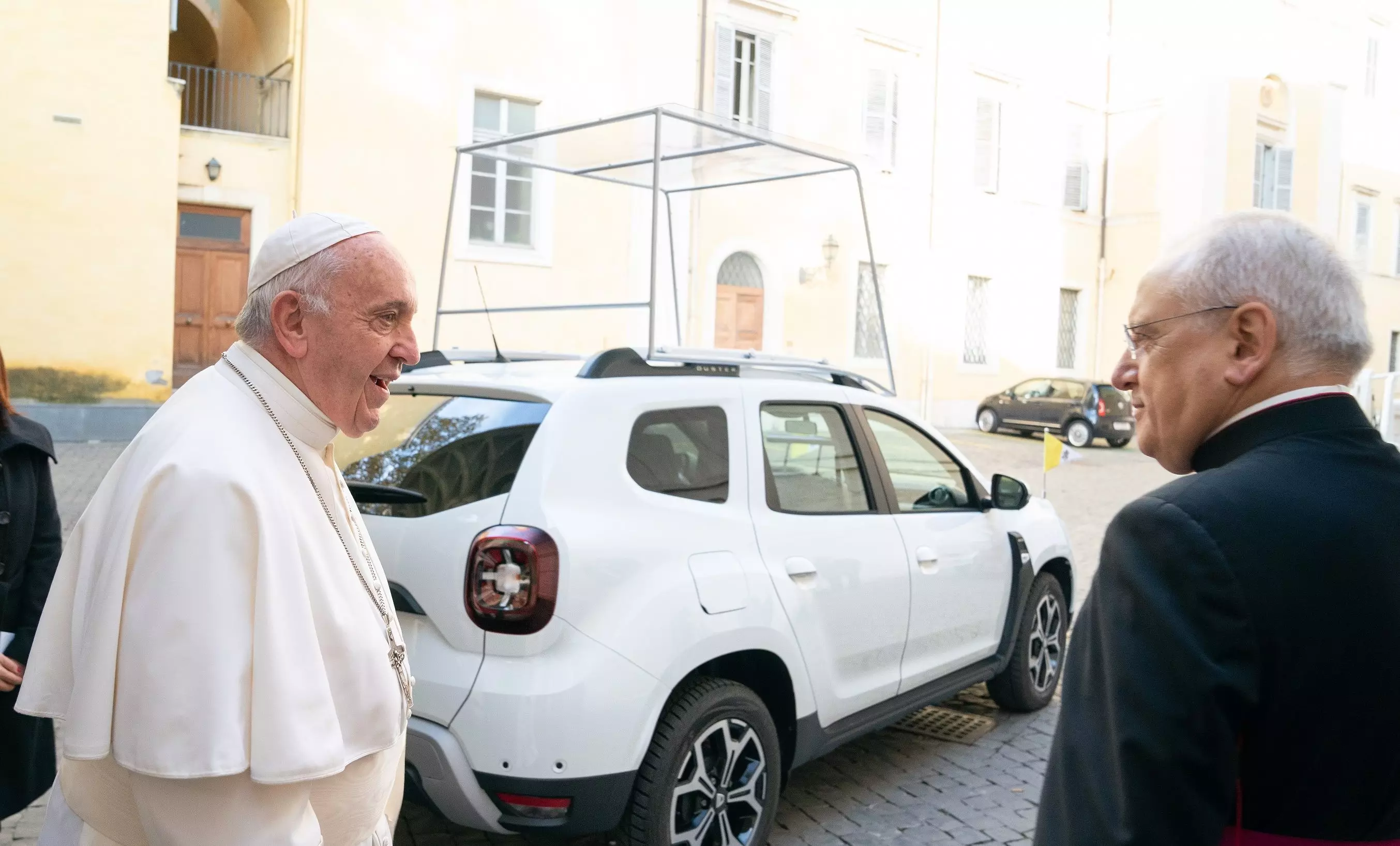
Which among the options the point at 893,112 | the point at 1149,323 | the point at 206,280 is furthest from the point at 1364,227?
the point at 1149,323

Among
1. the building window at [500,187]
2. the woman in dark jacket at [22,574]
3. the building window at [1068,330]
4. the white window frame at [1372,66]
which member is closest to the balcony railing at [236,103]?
the building window at [500,187]

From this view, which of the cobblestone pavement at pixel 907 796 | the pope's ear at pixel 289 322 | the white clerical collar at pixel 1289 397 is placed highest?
the pope's ear at pixel 289 322

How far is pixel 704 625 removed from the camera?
3.34 m

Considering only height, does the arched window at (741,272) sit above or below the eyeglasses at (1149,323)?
above

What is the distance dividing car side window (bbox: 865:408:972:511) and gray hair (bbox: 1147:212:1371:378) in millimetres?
2954

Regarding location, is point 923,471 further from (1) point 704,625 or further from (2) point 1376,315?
(2) point 1376,315

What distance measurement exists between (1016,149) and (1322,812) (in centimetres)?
2460

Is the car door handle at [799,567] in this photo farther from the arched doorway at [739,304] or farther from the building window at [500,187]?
the arched doorway at [739,304]

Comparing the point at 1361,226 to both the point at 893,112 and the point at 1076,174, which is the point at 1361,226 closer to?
the point at 1076,174

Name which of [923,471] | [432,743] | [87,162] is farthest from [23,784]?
[87,162]

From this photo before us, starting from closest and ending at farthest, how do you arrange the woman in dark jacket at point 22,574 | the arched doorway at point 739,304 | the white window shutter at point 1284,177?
the woman in dark jacket at point 22,574 → the arched doorway at point 739,304 → the white window shutter at point 1284,177

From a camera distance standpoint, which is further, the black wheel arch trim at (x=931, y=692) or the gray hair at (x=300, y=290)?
the black wheel arch trim at (x=931, y=692)

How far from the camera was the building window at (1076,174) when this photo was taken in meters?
26.0

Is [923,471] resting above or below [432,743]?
above
